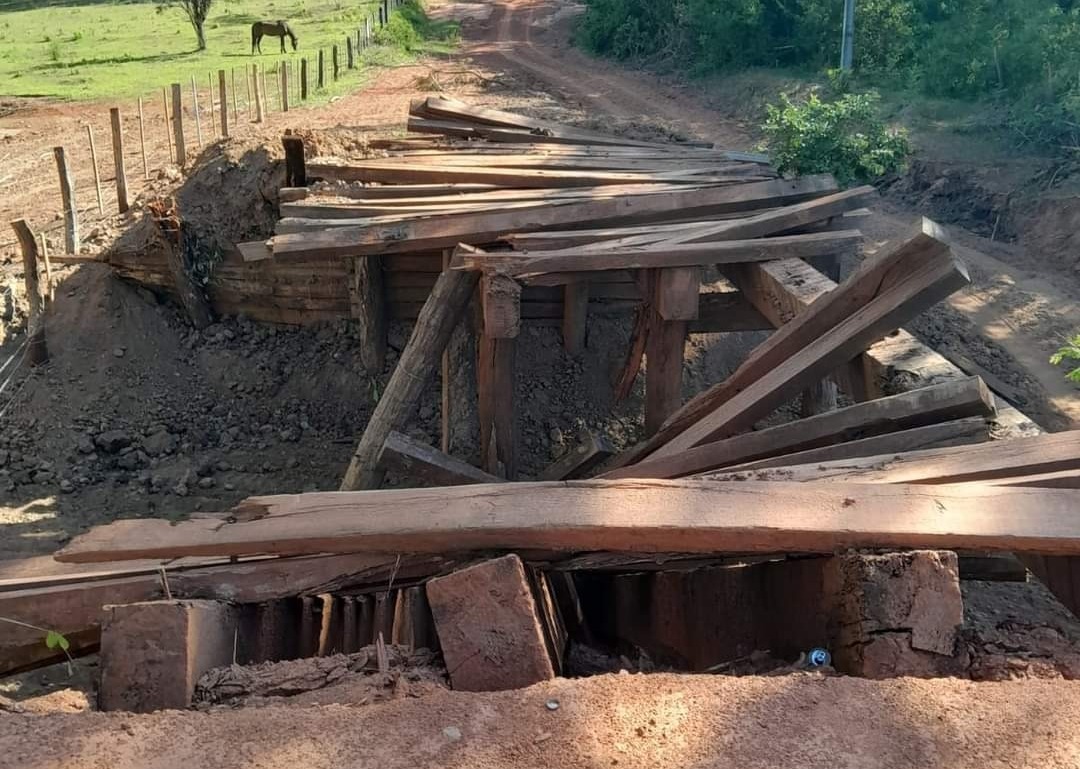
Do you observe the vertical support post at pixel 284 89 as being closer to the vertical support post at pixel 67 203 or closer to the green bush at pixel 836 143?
the vertical support post at pixel 67 203

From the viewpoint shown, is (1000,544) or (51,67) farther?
(51,67)

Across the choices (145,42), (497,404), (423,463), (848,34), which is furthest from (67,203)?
(145,42)

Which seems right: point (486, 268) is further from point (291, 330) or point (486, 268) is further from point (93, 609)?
point (291, 330)

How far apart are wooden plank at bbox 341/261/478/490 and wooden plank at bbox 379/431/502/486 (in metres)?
0.32

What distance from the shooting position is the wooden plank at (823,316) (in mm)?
4094

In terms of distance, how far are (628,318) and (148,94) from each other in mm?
16487

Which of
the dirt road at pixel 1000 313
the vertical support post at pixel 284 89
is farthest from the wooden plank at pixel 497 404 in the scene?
the vertical support post at pixel 284 89

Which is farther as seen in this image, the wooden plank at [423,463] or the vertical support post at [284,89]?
the vertical support post at [284,89]

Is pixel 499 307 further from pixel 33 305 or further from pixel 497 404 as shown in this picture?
pixel 33 305

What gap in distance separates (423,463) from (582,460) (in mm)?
1063

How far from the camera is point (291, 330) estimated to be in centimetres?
833

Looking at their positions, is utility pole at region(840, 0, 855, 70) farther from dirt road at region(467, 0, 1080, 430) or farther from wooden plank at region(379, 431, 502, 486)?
wooden plank at region(379, 431, 502, 486)

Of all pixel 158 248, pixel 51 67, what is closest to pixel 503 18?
pixel 51 67

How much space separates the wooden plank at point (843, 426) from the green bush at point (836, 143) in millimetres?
5699
